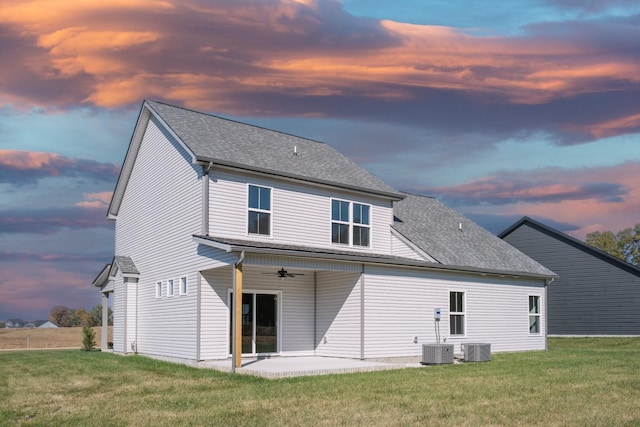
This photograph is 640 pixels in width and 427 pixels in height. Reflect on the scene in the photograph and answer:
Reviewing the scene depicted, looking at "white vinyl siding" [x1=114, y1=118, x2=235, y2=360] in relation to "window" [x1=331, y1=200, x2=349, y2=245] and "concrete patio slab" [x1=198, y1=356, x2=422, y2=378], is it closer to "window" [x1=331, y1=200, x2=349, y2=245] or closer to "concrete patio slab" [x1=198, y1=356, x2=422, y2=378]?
"concrete patio slab" [x1=198, y1=356, x2=422, y2=378]

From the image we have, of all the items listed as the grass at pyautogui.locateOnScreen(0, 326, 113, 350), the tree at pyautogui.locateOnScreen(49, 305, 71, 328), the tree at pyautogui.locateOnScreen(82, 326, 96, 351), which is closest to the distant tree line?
the tree at pyautogui.locateOnScreen(49, 305, 71, 328)

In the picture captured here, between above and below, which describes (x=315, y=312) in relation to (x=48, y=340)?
above

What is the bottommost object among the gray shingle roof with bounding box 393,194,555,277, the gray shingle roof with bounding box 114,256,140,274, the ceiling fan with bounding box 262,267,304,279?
the ceiling fan with bounding box 262,267,304,279

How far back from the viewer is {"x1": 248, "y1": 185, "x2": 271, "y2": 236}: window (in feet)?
67.8

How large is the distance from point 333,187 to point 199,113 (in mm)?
5982

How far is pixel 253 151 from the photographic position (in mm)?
22406

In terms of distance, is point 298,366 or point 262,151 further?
point 262,151

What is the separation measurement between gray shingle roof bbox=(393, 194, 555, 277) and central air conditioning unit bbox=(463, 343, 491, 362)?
3405 millimetres

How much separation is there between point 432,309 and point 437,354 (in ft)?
9.82

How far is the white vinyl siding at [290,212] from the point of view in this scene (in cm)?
1998

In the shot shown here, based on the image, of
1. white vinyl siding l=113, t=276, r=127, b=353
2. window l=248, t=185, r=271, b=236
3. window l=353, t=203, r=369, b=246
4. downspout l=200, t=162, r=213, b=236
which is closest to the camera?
downspout l=200, t=162, r=213, b=236

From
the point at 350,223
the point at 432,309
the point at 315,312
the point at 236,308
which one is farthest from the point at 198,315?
the point at 432,309

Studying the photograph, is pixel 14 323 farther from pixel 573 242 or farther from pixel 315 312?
pixel 315 312

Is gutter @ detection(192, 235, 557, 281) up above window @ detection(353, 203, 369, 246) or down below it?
below
